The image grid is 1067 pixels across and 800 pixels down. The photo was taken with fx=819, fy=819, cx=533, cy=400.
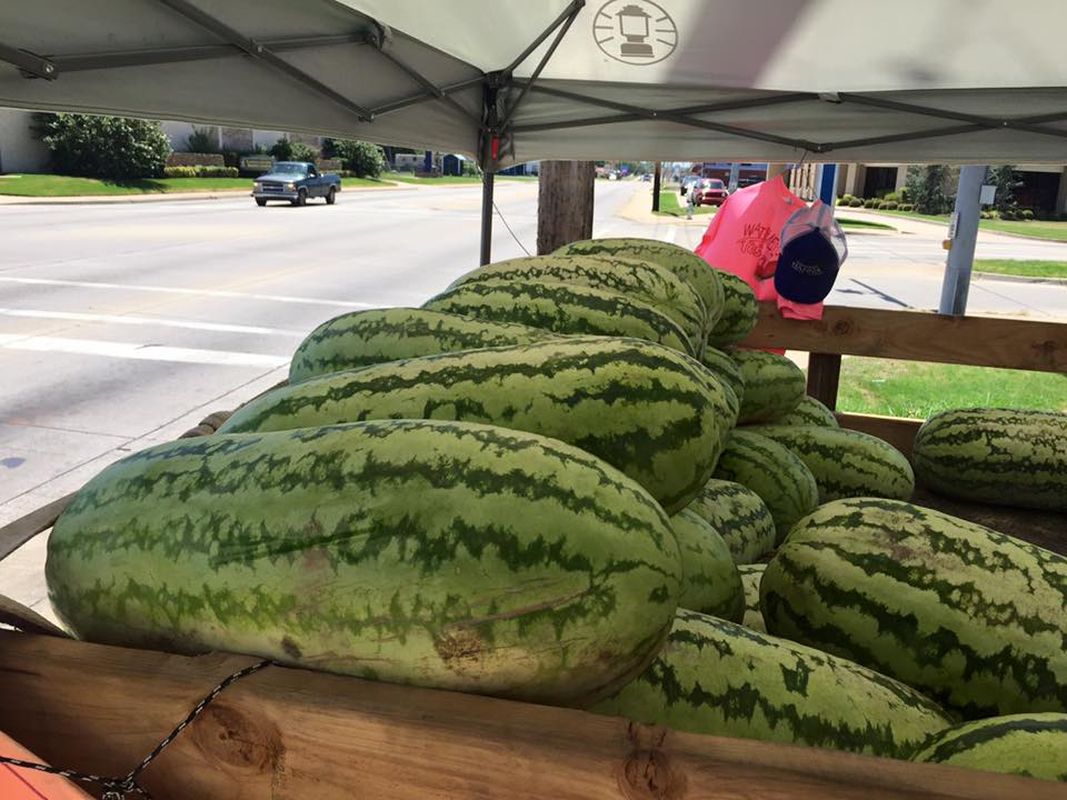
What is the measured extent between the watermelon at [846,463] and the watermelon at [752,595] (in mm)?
862

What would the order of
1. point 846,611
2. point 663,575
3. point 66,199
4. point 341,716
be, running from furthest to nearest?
1. point 66,199
2. point 846,611
3. point 663,575
4. point 341,716

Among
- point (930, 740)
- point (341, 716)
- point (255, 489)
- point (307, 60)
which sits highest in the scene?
point (307, 60)

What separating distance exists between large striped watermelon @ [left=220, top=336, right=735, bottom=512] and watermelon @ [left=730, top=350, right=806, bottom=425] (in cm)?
145

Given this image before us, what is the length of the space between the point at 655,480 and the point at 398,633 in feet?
1.81

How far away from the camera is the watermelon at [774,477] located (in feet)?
7.66

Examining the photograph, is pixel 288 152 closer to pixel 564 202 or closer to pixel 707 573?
pixel 564 202

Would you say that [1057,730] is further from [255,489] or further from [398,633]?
[255,489]

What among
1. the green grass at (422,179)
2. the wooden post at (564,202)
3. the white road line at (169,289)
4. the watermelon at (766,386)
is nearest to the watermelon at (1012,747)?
the watermelon at (766,386)

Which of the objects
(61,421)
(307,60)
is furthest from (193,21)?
(61,421)

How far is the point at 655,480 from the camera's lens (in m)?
1.33

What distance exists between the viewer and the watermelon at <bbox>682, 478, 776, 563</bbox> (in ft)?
6.47

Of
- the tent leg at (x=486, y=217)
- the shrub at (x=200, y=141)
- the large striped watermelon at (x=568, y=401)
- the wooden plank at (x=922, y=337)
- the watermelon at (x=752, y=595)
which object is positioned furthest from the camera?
the shrub at (x=200, y=141)

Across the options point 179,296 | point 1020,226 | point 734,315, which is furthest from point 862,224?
point 734,315

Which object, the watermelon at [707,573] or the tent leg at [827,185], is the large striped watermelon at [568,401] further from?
the tent leg at [827,185]
